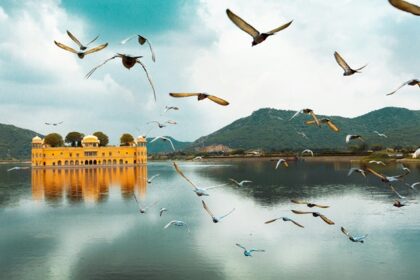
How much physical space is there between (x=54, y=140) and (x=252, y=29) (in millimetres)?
104229

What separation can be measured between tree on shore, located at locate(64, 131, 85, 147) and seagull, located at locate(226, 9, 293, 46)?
105435 mm

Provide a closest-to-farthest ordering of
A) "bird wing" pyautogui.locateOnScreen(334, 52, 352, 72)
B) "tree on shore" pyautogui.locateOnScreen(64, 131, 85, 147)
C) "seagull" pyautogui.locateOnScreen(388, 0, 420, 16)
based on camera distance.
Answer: "seagull" pyautogui.locateOnScreen(388, 0, 420, 16) → "bird wing" pyautogui.locateOnScreen(334, 52, 352, 72) → "tree on shore" pyautogui.locateOnScreen(64, 131, 85, 147)

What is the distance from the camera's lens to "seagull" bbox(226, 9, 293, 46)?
2360 mm

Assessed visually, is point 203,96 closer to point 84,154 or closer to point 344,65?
point 344,65

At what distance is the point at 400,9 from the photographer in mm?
1821

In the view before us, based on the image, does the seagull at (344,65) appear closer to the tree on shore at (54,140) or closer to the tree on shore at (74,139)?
the tree on shore at (54,140)

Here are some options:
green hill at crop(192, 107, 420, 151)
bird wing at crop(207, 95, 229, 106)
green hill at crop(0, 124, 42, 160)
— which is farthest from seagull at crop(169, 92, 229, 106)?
green hill at crop(0, 124, 42, 160)

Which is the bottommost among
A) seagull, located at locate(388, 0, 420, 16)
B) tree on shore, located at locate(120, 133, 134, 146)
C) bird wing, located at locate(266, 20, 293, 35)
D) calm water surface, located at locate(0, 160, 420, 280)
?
calm water surface, located at locate(0, 160, 420, 280)

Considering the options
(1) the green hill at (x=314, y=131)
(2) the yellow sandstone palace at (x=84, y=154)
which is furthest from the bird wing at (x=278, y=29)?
(1) the green hill at (x=314, y=131)

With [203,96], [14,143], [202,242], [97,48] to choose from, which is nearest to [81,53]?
[97,48]

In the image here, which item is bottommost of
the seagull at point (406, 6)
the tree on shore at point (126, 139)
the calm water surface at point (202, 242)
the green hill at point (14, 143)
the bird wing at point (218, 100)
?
the calm water surface at point (202, 242)

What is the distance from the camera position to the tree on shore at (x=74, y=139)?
103 meters

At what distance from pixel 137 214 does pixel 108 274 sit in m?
13.8

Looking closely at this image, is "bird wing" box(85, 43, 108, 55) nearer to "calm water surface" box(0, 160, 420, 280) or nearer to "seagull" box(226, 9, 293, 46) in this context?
"seagull" box(226, 9, 293, 46)
